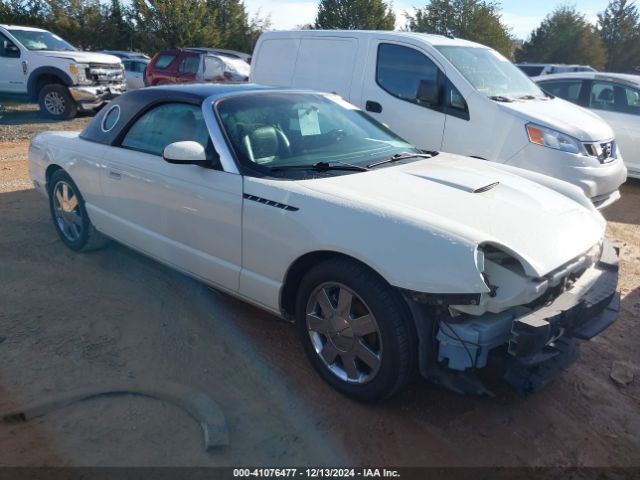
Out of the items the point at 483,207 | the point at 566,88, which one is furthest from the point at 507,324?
the point at 566,88

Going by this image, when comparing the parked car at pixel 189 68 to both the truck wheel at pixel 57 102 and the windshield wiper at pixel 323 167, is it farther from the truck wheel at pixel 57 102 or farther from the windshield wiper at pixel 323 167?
the windshield wiper at pixel 323 167

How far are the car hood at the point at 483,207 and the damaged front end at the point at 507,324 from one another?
9 cm

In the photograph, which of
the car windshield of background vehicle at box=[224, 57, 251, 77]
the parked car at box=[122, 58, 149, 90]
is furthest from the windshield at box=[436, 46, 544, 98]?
the parked car at box=[122, 58, 149, 90]

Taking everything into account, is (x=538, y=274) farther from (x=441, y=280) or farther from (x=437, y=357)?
(x=437, y=357)

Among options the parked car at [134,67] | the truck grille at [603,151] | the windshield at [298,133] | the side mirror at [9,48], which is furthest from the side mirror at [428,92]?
the parked car at [134,67]

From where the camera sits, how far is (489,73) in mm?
6355

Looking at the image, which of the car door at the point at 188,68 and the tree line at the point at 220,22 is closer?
the car door at the point at 188,68

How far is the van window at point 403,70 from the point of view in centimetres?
620

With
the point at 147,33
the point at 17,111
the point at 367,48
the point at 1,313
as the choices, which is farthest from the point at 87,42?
the point at 1,313

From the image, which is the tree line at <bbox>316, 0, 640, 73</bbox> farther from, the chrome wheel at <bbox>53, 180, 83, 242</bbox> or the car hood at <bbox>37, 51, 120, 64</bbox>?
the chrome wheel at <bbox>53, 180, 83, 242</bbox>

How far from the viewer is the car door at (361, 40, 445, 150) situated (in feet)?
20.2

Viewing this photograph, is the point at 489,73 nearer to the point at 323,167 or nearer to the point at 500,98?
the point at 500,98

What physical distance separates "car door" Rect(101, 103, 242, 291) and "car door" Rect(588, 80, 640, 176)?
6892mm

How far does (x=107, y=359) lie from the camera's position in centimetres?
331
